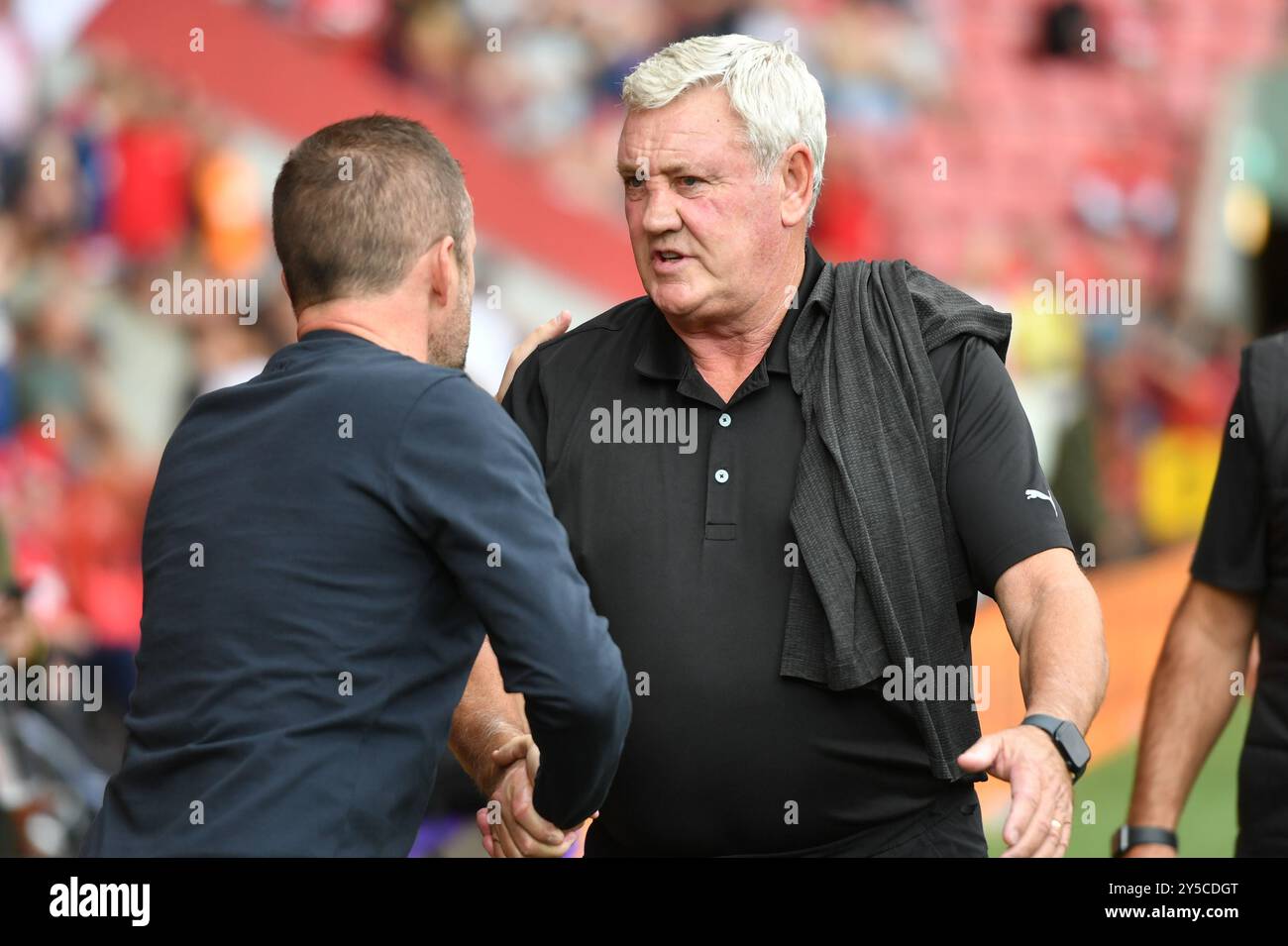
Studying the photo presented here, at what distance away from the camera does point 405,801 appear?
1771 mm

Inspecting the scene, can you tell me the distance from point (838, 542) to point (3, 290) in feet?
13.5

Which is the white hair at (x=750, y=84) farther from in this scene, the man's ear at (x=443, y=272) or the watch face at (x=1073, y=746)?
the watch face at (x=1073, y=746)

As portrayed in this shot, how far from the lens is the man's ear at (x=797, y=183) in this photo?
240 cm

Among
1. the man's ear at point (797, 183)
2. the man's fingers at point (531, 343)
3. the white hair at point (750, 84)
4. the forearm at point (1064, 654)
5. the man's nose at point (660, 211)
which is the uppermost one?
the white hair at point (750, 84)

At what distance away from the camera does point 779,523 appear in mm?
2234

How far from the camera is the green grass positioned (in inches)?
212

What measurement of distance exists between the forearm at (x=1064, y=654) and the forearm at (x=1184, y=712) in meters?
0.55

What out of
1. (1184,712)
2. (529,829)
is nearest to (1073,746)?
(529,829)

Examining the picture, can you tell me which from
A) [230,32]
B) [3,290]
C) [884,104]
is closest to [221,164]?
[230,32]

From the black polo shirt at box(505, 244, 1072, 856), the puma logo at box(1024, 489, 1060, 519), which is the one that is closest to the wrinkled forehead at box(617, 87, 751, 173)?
the black polo shirt at box(505, 244, 1072, 856)

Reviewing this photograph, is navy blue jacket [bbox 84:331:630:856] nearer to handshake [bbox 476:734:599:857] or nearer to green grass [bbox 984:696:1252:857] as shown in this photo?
handshake [bbox 476:734:599:857]

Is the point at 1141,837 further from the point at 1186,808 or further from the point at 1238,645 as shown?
the point at 1186,808

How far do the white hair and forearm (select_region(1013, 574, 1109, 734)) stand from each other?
0.74 meters

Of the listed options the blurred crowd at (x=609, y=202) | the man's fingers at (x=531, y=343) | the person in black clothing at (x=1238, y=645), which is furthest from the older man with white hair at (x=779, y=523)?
the blurred crowd at (x=609, y=202)
